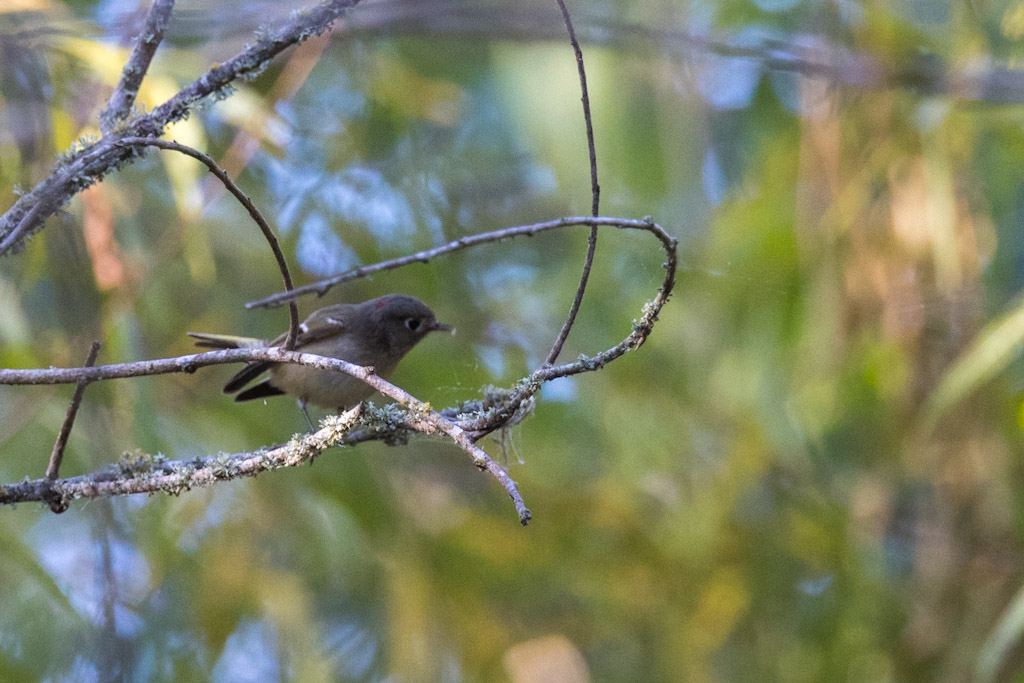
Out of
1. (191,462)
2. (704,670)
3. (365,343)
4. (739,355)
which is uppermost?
(739,355)

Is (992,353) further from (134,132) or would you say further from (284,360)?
(134,132)

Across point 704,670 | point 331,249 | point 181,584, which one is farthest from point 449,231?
point 704,670

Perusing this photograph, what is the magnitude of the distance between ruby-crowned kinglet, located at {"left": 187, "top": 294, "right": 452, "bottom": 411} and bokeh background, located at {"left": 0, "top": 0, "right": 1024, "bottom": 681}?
246 millimetres

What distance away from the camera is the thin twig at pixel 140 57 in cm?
203

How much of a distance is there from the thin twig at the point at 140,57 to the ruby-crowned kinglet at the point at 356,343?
1.75m

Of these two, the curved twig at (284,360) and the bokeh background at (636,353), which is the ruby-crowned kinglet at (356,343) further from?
the curved twig at (284,360)

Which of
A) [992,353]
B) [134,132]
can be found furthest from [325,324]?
[992,353]

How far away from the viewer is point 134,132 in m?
1.86

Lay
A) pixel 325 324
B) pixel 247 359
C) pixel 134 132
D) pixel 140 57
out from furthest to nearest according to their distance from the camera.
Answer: pixel 325 324
pixel 140 57
pixel 134 132
pixel 247 359

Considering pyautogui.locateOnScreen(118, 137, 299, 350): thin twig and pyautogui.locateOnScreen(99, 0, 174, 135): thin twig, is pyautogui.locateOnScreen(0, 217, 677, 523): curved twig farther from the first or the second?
pyautogui.locateOnScreen(99, 0, 174, 135): thin twig

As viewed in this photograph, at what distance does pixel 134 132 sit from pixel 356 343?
6.88ft

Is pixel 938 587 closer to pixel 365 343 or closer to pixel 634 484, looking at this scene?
pixel 634 484

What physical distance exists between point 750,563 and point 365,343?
249 cm

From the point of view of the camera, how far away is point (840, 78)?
5.12 meters
